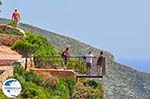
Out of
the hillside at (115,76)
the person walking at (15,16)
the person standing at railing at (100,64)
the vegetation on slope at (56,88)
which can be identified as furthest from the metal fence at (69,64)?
the hillside at (115,76)

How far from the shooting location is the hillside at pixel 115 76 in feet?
188

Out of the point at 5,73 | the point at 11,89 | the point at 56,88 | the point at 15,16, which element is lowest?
the point at 56,88

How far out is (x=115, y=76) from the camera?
6303 cm

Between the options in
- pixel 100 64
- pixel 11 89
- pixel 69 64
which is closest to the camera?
pixel 11 89

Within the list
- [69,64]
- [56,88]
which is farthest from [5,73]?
[69,64]

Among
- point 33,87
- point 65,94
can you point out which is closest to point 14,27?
point 65,94

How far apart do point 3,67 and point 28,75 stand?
67.3 inches

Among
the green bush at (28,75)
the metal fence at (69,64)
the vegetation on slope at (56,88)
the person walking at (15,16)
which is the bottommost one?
the vegetation on slope at (56,88)

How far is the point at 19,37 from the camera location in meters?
34.1

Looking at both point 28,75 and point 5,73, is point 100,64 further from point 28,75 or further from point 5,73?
point 5,73

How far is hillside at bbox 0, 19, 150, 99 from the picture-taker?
57375 mm

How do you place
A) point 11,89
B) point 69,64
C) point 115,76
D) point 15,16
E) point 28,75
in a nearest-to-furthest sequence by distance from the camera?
1. point 11,89
2. point 28,75
3. point 69,64
4. point 15,16
5. point 115,76

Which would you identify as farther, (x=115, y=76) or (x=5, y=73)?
(x=115, y=76)

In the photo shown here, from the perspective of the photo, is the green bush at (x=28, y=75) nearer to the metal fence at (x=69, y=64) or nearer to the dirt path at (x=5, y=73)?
the dirt path at (x=5, y=73)
